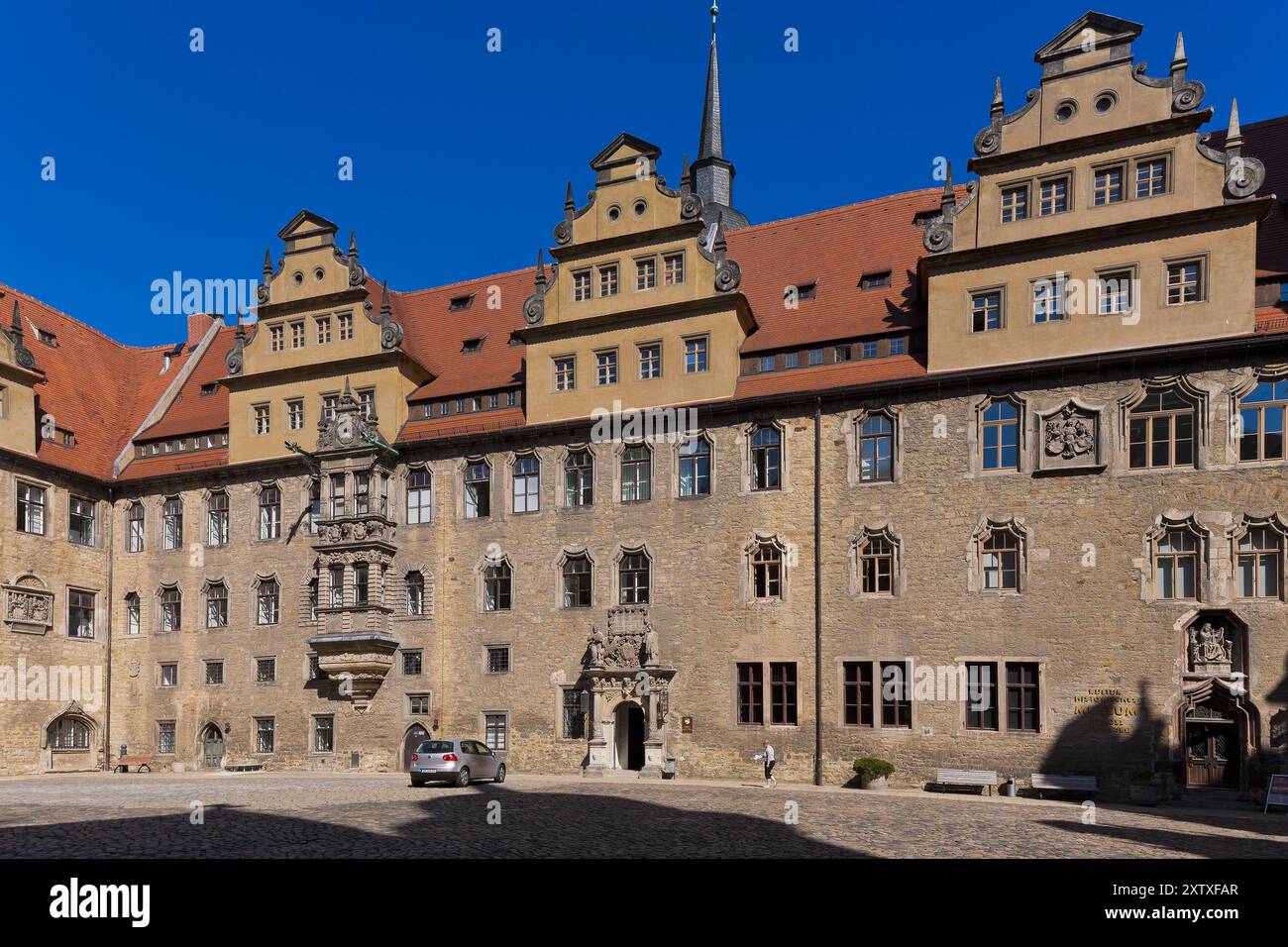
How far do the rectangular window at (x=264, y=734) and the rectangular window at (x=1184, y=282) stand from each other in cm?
2872

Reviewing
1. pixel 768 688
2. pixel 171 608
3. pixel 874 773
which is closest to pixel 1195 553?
pixel 874 773

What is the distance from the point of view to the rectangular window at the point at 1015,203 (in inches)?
1070

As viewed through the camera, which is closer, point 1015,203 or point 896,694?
point 896,694

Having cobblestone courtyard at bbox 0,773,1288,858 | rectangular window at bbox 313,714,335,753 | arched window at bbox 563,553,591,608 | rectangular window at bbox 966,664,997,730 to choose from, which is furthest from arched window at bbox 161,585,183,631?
rectangular window at bbox 966,664,997,730

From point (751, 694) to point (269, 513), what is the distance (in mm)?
17559

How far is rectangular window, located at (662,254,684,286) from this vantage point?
3100 centimetres

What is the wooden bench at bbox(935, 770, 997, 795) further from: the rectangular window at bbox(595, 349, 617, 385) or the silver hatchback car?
the rectangular window at bbox(595, 349, 617, 385)

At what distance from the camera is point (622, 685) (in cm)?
2952

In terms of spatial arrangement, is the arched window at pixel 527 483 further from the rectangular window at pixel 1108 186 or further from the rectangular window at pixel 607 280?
the rectangular window at pixel 1108 186

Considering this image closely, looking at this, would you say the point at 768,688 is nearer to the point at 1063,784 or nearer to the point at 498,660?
the point at 1063,784

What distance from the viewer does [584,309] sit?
1259 inches

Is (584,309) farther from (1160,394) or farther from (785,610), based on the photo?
(1160,394)

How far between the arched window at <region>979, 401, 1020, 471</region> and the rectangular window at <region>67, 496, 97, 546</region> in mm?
29831
